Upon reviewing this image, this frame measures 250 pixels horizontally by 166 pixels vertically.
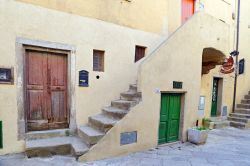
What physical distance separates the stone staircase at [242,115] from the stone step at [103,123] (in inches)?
258

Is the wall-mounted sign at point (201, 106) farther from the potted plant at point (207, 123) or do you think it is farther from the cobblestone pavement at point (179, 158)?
the cobblestone pavement at point (179, 158)

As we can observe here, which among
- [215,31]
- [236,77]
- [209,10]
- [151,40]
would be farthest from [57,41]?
[236,77]

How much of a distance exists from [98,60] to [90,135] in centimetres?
236

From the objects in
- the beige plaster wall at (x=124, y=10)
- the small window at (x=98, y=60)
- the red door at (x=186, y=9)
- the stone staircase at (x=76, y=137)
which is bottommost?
the stone staircase at (x=76, y=137)

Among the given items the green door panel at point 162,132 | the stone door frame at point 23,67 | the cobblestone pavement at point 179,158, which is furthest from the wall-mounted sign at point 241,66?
the stone door frame at point 23,67

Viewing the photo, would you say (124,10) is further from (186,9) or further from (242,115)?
(242,115)

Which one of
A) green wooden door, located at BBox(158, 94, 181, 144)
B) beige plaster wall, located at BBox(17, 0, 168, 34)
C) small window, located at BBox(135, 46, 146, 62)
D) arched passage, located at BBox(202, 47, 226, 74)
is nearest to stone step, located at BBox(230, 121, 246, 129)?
arched passage, located at BBox(202, 47, 226, 74)

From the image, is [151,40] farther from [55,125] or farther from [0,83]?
[0,83]

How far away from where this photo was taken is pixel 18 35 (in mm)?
4387

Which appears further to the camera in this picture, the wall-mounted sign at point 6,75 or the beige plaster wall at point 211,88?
the beige plaster wall at point 211,88

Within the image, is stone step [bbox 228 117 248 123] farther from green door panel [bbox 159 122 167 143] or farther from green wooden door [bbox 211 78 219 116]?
green door panel [bbox 159 122 167 143]

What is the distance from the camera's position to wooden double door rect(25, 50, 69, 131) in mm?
4723

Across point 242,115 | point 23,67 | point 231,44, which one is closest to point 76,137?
point 23,67

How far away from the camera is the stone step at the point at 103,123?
4441mm
